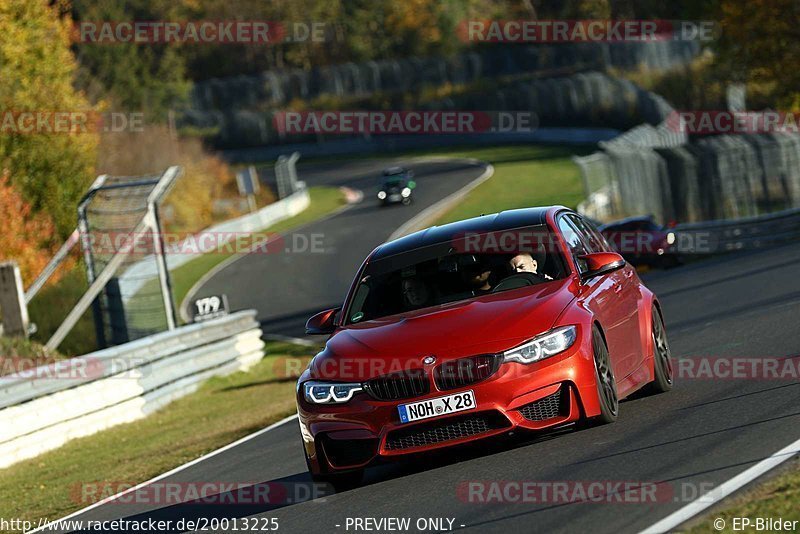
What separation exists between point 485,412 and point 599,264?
175cm

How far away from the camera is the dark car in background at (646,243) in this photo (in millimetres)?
30047

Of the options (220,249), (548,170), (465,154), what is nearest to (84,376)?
→ (220,249)

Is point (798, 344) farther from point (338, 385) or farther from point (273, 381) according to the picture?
point (273, 381)

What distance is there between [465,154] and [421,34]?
36.9m

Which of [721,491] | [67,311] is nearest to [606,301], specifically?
[721,491]

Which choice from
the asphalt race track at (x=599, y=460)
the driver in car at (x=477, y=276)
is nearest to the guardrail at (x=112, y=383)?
the asphalt race track at (x=599, y=460)

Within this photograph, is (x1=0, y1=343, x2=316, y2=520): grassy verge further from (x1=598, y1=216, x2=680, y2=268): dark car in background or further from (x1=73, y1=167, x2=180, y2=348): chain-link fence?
(x1=598, y1=216, x2=680, y2=268): dark car in background

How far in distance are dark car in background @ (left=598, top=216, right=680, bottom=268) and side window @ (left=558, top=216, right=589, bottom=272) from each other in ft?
64.7

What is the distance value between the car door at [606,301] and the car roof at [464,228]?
0.21 metres

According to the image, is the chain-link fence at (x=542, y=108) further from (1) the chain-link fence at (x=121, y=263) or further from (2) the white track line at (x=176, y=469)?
(2) the white track line at (x=176, y=469)

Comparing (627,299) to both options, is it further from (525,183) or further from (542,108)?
(542,108)

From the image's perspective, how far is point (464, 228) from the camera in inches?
394

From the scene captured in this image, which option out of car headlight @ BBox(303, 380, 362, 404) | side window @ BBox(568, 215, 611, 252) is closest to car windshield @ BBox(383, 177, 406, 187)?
side window @ BBox(568, 215, 611, 252)

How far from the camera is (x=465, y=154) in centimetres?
7738
